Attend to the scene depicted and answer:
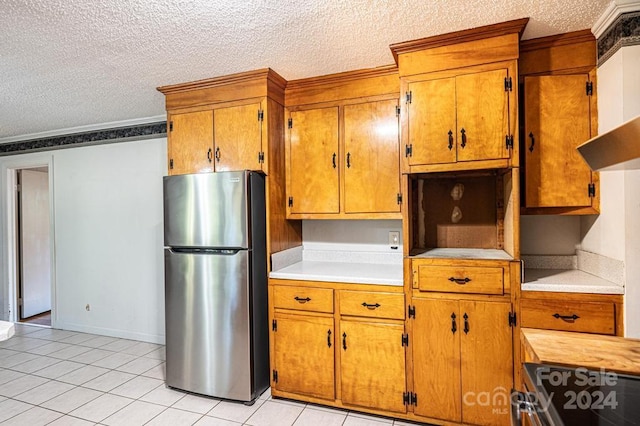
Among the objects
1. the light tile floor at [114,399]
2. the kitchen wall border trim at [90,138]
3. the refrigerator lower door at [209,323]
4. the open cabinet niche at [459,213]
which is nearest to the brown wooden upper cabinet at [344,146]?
the open cabinet niche at [459,213]

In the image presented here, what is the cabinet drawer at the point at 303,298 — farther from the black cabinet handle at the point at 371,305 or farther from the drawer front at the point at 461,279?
the drawer front at the point at 461,279

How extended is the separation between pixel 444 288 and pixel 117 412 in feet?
7.79

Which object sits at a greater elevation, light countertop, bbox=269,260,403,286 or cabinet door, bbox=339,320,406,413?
light countertop, bbox=269,260,403,286

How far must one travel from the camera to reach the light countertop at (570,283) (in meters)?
1.86

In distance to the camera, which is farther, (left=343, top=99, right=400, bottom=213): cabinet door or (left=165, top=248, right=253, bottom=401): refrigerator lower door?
(left=343, top=99, right=400, bottom=213): cabinet door

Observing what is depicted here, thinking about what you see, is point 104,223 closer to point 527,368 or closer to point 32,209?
point 32,209

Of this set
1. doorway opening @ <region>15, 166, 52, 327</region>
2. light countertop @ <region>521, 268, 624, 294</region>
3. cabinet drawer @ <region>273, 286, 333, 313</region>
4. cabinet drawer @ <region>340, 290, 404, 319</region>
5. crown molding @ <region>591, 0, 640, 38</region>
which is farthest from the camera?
doorway opening @ <region>15, 166, 52, 327</region>

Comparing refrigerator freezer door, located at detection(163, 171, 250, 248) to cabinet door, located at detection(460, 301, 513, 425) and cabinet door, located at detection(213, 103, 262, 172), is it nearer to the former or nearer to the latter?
cabinet door, located at detection(213, 103, 262, 172)

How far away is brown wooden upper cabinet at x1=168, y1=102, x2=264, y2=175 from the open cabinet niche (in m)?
1.20

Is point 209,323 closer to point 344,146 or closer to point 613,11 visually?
point 344,146

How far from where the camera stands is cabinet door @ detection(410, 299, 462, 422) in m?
2.09

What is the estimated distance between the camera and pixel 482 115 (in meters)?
2.08

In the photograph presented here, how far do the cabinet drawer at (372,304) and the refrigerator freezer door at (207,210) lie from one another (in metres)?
0.79

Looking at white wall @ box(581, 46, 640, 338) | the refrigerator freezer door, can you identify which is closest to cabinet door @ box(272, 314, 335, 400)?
the refrigerator freezer door
